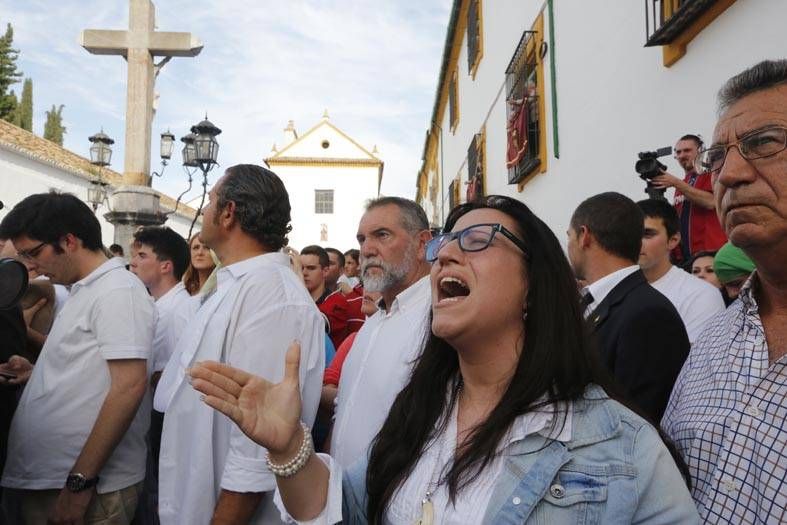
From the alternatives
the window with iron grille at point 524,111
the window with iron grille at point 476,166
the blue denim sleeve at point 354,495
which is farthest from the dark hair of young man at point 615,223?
the window with iron grille at point 476,166

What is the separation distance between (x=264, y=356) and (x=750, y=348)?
1.57 m

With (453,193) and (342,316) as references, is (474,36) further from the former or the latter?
(342,316)

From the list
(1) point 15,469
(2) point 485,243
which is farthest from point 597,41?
(1) point 15,469

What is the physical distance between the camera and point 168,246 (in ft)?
14.7

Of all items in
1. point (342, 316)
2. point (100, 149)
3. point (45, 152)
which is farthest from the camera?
point (45, 152)

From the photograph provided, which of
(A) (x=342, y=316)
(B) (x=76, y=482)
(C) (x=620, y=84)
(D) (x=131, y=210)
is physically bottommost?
(B) (x=76, y=482)

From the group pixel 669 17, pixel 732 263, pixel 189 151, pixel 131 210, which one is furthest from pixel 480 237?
pixel 189 151

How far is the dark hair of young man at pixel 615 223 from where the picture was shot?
9.53 ft

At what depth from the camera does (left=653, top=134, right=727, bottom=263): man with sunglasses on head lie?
3.55 metres

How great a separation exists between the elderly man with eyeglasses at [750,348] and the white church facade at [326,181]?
39.4m

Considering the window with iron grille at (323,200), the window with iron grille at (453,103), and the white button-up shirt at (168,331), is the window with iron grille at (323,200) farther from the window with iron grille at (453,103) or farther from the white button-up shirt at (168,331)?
the white button-up shirt at (168,331)

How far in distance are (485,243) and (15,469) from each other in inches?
95.1

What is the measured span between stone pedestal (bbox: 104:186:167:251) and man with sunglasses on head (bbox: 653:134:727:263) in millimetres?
7131

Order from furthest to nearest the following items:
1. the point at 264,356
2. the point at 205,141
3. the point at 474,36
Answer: the point at 474,36 → the point at 205,141 → the point at 264,356
